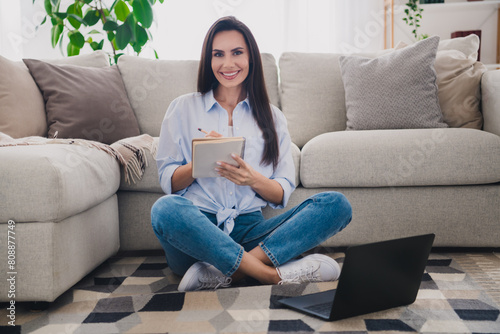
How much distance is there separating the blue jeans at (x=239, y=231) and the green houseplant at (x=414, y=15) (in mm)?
2474

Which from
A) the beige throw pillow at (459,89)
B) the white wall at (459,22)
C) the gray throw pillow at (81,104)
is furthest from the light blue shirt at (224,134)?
the white wall at (459,22)

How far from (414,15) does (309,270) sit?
2.79 metres

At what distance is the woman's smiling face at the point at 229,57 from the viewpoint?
1.49 metres

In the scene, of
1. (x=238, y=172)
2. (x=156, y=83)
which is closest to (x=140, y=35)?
(x=156, y=83)

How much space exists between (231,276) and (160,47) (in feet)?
8.28

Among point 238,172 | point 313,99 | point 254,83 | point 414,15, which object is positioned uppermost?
point 414,15

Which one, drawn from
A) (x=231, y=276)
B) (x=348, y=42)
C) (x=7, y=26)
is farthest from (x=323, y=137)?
(x=7, y=26)

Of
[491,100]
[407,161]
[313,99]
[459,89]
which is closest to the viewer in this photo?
[407,161]

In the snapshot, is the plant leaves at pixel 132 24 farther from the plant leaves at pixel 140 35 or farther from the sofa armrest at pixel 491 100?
the sofa armrest at pixel 491 100

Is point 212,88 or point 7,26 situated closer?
point 212,88

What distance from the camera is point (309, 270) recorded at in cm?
142

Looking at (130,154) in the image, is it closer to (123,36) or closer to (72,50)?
(123,36)

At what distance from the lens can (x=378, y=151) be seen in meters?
1.75

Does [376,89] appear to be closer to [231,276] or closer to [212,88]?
[212,88]
